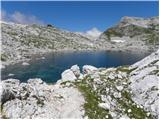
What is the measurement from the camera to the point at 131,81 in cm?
4653

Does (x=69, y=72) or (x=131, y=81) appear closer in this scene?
(x=131, y=81)

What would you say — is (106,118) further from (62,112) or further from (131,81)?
(131,81)

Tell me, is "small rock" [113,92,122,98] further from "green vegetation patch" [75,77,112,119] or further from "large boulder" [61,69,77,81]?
"large boulder" [61,69,77,81]

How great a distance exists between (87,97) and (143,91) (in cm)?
845

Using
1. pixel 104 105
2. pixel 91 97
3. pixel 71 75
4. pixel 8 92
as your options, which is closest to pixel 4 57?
pixel 71 75

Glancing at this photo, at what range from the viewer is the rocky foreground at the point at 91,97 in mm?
36750

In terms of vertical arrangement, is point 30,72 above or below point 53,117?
above

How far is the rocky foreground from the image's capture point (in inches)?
1447

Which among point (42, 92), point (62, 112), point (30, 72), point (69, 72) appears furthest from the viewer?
point (30, 72)

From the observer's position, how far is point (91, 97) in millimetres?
41625

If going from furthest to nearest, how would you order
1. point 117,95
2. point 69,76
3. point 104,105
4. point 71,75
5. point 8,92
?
point 71,75 → point 69,76 → point 117,95 → point 104,105 → point 8,92

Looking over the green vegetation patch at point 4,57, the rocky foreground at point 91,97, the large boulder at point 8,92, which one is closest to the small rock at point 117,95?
the rocky foreground at point 91,97

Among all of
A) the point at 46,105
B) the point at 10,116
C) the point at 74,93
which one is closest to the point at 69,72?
the point at 74,93

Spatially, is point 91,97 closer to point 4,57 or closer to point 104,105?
point 104,105
